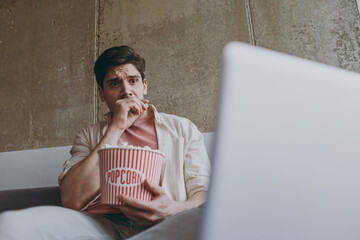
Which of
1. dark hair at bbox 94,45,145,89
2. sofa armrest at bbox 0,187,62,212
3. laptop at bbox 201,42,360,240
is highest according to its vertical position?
dark hair at bbox 94,45,145,89

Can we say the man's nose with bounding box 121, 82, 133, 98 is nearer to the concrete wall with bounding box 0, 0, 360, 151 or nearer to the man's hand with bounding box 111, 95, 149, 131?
the man's hand with bounding box 111, 95, 149, 131

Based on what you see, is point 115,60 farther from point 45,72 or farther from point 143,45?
point 45,72

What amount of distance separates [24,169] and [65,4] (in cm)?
147

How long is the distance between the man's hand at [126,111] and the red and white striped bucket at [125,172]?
46 centimetres

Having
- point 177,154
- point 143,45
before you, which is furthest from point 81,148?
point 143,45

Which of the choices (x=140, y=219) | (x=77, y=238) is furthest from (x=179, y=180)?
(x=77, y=238)

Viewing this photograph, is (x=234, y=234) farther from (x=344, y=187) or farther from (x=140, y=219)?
(x=140, y=219)

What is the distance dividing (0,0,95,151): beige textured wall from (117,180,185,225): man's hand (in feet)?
4.78

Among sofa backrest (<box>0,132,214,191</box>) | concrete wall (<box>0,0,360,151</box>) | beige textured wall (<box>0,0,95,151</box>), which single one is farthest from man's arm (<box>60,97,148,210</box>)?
beige textured wall (<box>0,0,95,151</box>)

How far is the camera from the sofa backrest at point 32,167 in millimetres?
1892

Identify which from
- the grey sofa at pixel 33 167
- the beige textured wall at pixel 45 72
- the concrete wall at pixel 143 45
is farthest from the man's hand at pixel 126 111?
the beige textured wall at pixel 45 72

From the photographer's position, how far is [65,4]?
2.64m

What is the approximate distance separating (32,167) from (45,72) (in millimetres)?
884

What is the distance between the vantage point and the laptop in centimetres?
34
